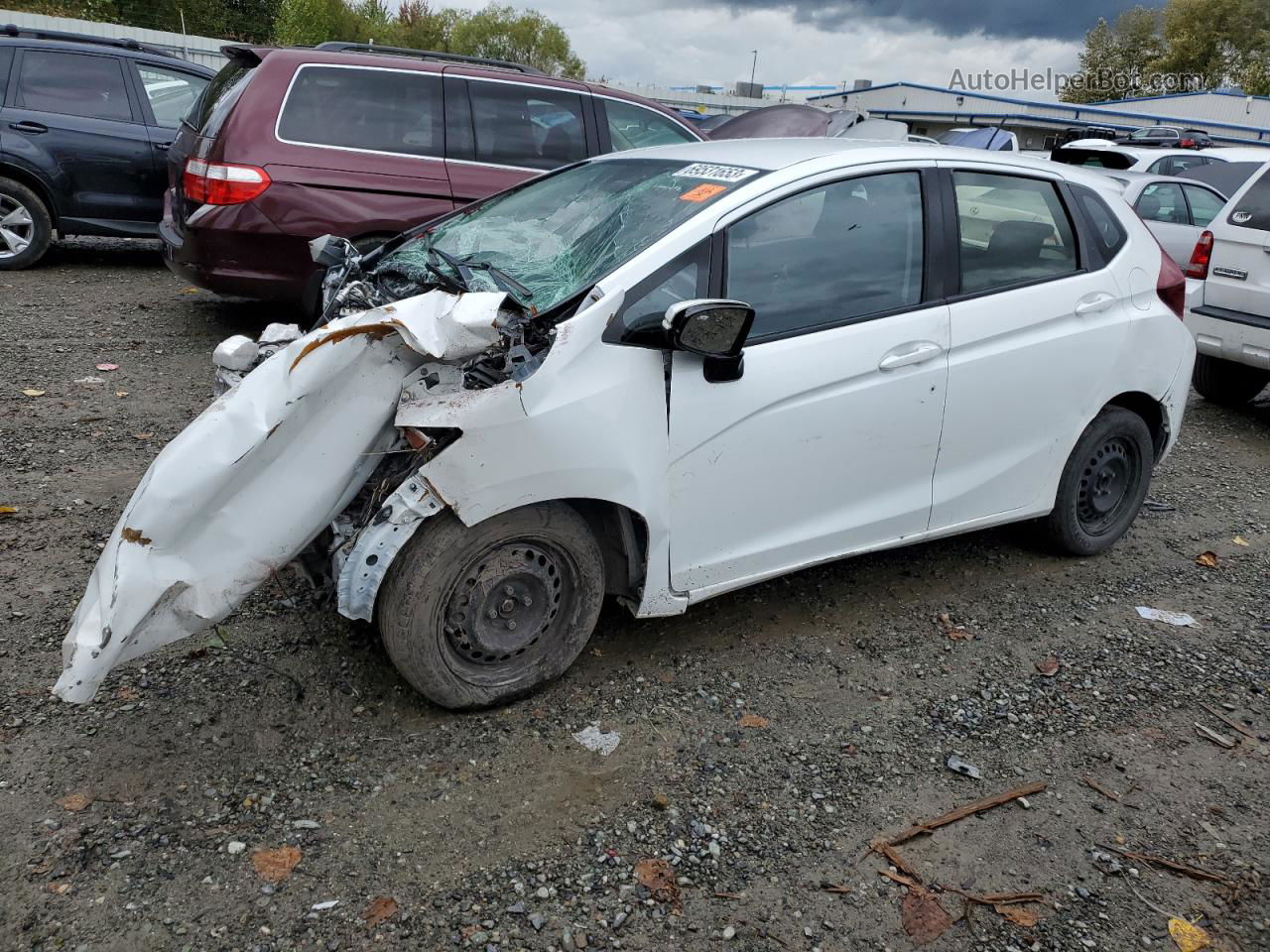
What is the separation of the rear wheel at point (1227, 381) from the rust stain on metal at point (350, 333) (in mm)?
6622

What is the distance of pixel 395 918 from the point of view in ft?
8.13

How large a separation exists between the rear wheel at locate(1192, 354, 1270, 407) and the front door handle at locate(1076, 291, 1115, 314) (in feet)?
12.5

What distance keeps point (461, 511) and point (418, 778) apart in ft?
2.61

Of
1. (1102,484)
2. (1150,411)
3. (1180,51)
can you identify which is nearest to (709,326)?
(1102,484)

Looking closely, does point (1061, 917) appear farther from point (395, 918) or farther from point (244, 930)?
point (244, 930)

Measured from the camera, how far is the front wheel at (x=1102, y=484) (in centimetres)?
441

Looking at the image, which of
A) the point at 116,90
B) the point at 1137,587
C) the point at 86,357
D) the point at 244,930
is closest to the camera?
the point at 244,930

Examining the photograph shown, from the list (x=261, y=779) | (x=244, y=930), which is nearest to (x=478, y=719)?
(x=261, y=779)

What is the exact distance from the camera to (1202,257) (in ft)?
23.2

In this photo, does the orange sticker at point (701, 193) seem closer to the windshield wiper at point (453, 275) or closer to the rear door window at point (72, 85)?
the windshield wiper at point (453, 275)

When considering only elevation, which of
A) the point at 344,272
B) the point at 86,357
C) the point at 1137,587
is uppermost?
the point at 344,272

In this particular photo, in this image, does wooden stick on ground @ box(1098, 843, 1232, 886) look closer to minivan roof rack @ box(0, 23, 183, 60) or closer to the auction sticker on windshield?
the auction sticker on windshield

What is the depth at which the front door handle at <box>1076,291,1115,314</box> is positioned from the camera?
13.6ft

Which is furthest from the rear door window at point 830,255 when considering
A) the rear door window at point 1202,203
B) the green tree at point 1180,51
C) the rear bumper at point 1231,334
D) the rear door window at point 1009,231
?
the green tree at point 1180,51
